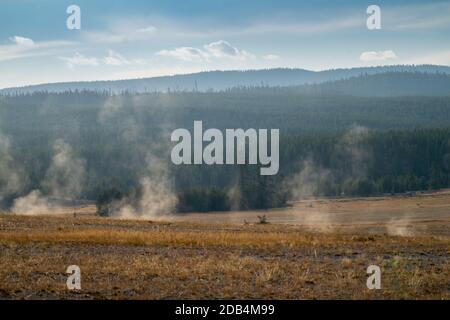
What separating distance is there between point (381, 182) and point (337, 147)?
21401 mm

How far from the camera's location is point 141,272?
16.3m

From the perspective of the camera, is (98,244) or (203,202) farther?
(203,202)

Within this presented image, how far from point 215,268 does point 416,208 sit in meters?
66.0

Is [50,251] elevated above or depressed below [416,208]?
above

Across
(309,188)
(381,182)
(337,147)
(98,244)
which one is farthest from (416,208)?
(98,244)

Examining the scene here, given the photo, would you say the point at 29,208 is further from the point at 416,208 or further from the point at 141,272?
the point at 141,272

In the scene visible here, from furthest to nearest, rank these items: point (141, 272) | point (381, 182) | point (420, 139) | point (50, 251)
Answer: point (420, 139)
point (381, 182)
point (50, 251)
point (141, 272)

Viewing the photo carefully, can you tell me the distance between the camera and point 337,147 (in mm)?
130625

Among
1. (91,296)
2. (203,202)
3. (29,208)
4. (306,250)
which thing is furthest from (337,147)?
(91,296)

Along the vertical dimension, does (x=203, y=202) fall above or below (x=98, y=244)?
below
